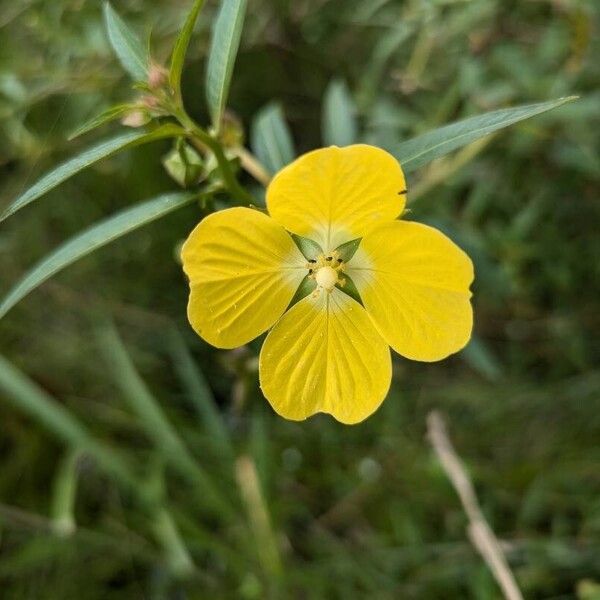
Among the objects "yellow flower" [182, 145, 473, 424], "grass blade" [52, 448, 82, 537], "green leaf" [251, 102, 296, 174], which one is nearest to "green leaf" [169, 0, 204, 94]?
"yellow flower" [182, 145, 473, 424]

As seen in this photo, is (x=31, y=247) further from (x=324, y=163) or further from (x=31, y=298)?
(x=324, y=163)

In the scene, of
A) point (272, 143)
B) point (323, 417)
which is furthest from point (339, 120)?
point (323, 417)

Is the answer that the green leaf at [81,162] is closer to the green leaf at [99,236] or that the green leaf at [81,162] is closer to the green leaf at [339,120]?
the green leaf at [99,236]

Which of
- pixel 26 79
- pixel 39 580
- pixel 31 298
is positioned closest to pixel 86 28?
pixel 26 79

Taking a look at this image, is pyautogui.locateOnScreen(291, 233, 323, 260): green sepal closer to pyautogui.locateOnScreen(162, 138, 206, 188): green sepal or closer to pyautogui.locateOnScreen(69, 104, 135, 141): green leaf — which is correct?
pyautogui.locateOnScreen(162, 138, 206, 188): green sepal

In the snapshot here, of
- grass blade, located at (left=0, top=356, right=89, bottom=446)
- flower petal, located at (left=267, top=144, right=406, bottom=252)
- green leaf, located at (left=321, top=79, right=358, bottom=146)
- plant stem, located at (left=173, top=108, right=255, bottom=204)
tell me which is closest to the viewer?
flower petal, located at (left=267, top=144, right=406, bottom=252)

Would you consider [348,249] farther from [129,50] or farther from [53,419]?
[53,419]

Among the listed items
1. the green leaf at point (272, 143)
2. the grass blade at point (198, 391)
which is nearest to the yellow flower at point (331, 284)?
the green leaf at point (272, 143)

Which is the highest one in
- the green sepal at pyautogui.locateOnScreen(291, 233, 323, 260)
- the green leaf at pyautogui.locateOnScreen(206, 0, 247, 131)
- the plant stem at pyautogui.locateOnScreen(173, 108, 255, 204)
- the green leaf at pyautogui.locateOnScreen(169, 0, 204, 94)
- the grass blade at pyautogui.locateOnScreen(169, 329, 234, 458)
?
the grass blade at pyautogui.locateOnScreen(169, 329, 234, 458)
